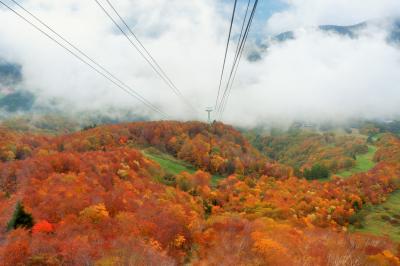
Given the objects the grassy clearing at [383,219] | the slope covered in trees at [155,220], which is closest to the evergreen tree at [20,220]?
the slope covered in trees at [155,220]

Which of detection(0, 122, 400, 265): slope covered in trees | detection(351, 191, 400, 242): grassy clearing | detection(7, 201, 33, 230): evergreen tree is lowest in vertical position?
detection(351, 191, 400, 242): grassy clearing

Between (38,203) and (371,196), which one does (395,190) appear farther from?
(38,203)

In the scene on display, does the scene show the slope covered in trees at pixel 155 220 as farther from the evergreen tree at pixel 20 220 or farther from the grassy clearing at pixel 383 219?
the grassy clearing at pixel 383 219

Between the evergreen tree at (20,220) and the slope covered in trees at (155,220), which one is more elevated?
the evergreen tree at (20,220)

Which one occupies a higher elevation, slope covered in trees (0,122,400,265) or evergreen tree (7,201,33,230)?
evergreen tree (7,201,33,230)

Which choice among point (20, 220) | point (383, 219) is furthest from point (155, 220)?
point (383, 219)

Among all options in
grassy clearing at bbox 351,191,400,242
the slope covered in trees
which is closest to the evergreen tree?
the slope covered in trees

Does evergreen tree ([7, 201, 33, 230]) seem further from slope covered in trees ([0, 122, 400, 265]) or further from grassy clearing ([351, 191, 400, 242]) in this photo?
grassy clearing ([351, 191, 400, 242])

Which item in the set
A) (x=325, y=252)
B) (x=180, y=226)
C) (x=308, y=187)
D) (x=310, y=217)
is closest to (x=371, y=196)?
(x=308, y=187)

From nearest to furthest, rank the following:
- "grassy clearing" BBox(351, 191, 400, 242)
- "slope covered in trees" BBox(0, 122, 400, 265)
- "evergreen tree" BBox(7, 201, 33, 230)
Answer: "slope covered in trees" BBox(0, 122, 400, 265) < "evergreen tree" BBox(7, 201, 33, 230) < "grassy clearing" BBox(351, 191, 400, 242)
